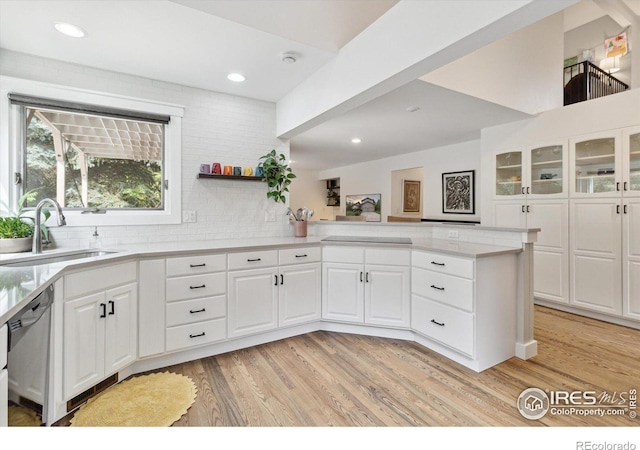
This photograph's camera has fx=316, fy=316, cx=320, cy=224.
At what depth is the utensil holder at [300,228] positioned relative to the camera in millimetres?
3406

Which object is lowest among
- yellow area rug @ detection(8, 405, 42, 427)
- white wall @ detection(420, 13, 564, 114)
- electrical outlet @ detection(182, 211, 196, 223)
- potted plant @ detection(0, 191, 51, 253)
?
yellow area rug @ detection(8, 405, 42, 427)

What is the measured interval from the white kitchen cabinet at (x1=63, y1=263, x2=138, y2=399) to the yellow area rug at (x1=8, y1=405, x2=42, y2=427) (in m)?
0.15

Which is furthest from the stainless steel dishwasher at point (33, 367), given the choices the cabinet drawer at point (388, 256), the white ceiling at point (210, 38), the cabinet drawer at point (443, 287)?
the cabinet drawer at point (443, 287)

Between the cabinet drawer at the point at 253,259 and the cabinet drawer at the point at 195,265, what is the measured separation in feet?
0.24

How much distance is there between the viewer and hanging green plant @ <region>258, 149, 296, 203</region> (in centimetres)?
335

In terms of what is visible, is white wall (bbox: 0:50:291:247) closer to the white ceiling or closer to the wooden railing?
the white ceiling

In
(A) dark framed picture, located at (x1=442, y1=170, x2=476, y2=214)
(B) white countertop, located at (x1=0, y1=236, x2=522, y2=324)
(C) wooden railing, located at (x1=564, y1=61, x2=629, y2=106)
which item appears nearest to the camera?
→ (B) white countertop, located at (x1=0, y1=236, x2=522, y2=324)

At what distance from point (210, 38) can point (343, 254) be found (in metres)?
2.04

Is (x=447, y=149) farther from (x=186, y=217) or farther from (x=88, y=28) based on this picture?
(x=88, y=28)

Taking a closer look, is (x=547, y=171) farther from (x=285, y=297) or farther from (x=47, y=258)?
(x=47, y=258)

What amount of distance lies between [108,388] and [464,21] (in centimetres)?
302

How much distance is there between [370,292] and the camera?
9.54 feet

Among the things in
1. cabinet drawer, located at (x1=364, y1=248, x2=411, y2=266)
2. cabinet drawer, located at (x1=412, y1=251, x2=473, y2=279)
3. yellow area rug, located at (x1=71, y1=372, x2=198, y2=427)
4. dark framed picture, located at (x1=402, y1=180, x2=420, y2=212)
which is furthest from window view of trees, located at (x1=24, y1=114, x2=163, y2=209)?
dark framed picture, located at (x1=402, y1=180, x2=420, y2=212)

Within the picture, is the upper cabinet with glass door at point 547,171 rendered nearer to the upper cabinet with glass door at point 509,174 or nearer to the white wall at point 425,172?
the upper cabinet with glass door at point 509,174
